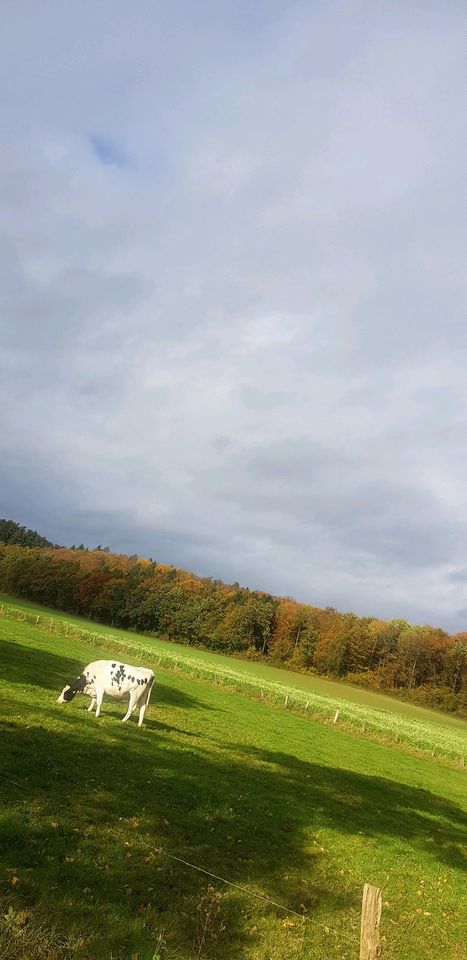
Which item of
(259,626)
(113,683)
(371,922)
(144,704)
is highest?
(371,922)

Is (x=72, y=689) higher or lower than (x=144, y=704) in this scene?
lower

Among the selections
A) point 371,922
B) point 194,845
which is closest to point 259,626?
point 194,845

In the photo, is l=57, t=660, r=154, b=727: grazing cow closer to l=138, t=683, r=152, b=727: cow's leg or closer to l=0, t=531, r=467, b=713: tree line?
l=138, t=683, r=152, b=727: cow's leg

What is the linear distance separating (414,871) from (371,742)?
1194 inches

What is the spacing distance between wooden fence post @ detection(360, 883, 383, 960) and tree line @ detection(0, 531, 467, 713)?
13470 centimetres

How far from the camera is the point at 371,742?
43.3m

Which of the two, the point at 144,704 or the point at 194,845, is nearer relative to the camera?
the point at 194,845

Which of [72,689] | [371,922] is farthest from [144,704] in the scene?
[371,922]

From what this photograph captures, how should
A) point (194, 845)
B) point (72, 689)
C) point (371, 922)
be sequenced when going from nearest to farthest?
point (371, 922) → point (194, 845) → point (72, 689)

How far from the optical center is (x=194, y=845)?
1247 cm

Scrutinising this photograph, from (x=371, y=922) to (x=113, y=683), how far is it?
54.8ft

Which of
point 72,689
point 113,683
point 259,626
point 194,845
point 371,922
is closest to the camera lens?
point 371,922

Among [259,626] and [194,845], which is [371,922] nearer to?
[194,845]

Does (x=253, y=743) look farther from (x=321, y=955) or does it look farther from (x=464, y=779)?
(x=464, y=779)
